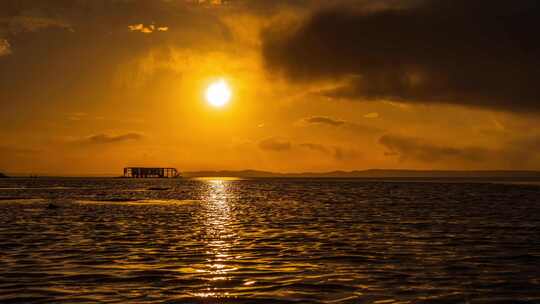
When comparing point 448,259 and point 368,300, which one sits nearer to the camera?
Result: point 368,300

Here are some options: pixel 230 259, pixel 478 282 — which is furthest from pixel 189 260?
pixel 478 282

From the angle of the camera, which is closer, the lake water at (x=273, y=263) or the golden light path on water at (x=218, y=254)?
the lake water at (x=273, y=263)

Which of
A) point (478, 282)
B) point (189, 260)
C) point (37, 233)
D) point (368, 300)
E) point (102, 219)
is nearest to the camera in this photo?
point (368, 300)

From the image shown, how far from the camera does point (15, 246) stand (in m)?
29.7

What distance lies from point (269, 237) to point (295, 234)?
2.46m

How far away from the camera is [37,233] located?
36.8 meters

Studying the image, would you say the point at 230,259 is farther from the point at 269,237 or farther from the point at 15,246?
the point at 15,246

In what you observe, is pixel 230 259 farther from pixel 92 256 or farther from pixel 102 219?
pixel 102 219

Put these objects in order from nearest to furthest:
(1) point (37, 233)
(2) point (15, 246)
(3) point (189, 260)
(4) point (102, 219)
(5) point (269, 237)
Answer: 1. (3) point (189, 260)
2. (2) point (15, 246)
3. (5) point (269, 237)
4. (1) point (37, 233)
5. (4) point (102, 219)

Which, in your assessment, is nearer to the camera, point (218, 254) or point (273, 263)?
point (273, 263)

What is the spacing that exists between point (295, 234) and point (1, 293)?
69.2ft

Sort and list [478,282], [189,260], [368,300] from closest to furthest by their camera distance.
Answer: [368,300] < [478,282] < [189,260]

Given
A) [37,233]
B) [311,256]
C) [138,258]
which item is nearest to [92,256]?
[138,258]

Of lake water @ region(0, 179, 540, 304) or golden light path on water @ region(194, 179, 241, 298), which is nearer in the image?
lake water @ region(0, 179, 540, 304)
